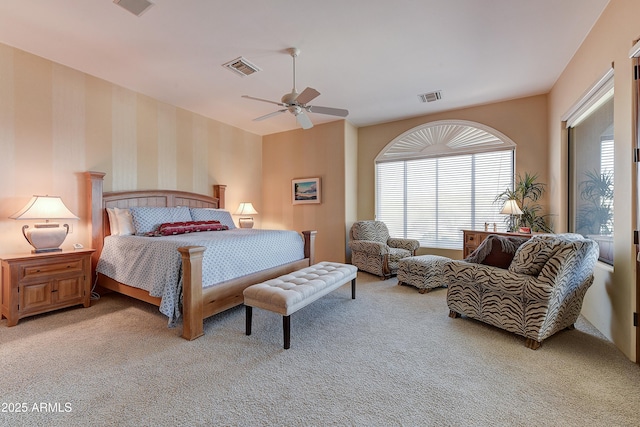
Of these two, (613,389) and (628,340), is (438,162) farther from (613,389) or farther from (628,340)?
(613,389)

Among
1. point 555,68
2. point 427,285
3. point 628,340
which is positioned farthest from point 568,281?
point 555,68

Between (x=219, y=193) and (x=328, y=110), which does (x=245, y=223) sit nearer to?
(x=219, y=193)

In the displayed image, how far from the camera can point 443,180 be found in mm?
5031

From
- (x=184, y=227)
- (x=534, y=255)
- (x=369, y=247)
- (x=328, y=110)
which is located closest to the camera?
(x=534, y=255)

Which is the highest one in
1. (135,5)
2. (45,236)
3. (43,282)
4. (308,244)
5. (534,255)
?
(135,5)

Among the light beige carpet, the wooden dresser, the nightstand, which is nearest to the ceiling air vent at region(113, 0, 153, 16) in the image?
the nightstand

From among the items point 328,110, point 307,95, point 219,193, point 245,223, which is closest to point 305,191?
point 245,223

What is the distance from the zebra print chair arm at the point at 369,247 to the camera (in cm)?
448

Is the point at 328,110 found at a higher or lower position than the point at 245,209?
higher

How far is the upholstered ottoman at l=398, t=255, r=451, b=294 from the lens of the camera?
12.4 ft

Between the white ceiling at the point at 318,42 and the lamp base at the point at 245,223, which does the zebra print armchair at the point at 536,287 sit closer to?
the white ceiling at the point at 318,42

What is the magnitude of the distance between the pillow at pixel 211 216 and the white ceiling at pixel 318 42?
1816mm

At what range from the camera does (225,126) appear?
5.52 m

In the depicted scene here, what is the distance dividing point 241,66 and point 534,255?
3.70 m
